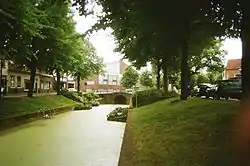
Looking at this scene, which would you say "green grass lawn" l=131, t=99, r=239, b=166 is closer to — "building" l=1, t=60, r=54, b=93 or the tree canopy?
the tree canopy

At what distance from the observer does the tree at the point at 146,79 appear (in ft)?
251

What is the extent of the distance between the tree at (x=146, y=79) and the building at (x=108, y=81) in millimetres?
23134

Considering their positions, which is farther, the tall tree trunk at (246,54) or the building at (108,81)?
the building at (108,81)

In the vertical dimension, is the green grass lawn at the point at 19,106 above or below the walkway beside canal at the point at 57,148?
above

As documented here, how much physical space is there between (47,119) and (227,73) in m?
62.8

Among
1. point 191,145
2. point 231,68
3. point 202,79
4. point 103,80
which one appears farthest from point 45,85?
point 191,145

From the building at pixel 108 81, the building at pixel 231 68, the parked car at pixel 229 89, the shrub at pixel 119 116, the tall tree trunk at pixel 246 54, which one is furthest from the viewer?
the building at pixel 108 81

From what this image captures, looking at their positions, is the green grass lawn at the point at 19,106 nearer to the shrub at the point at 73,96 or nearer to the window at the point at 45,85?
the shrub at the point at 73,96

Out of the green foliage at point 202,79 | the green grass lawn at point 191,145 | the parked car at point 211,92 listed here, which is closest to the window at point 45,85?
the green foliage at point 202,79

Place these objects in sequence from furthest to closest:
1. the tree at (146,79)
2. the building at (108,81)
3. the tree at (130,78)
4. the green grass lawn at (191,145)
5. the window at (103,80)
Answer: the window at (103,80), the building at (108,81), the tree at (130,78), the tree at (146,79), the green grass lawn at (191,145)

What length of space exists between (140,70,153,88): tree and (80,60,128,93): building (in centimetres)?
2313

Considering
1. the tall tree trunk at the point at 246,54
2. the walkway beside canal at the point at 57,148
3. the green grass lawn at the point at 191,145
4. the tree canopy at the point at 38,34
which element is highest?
the tree canopy at the point at 38,34

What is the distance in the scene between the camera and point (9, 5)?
20891 millimetres

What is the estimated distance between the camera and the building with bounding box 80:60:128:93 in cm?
10656
